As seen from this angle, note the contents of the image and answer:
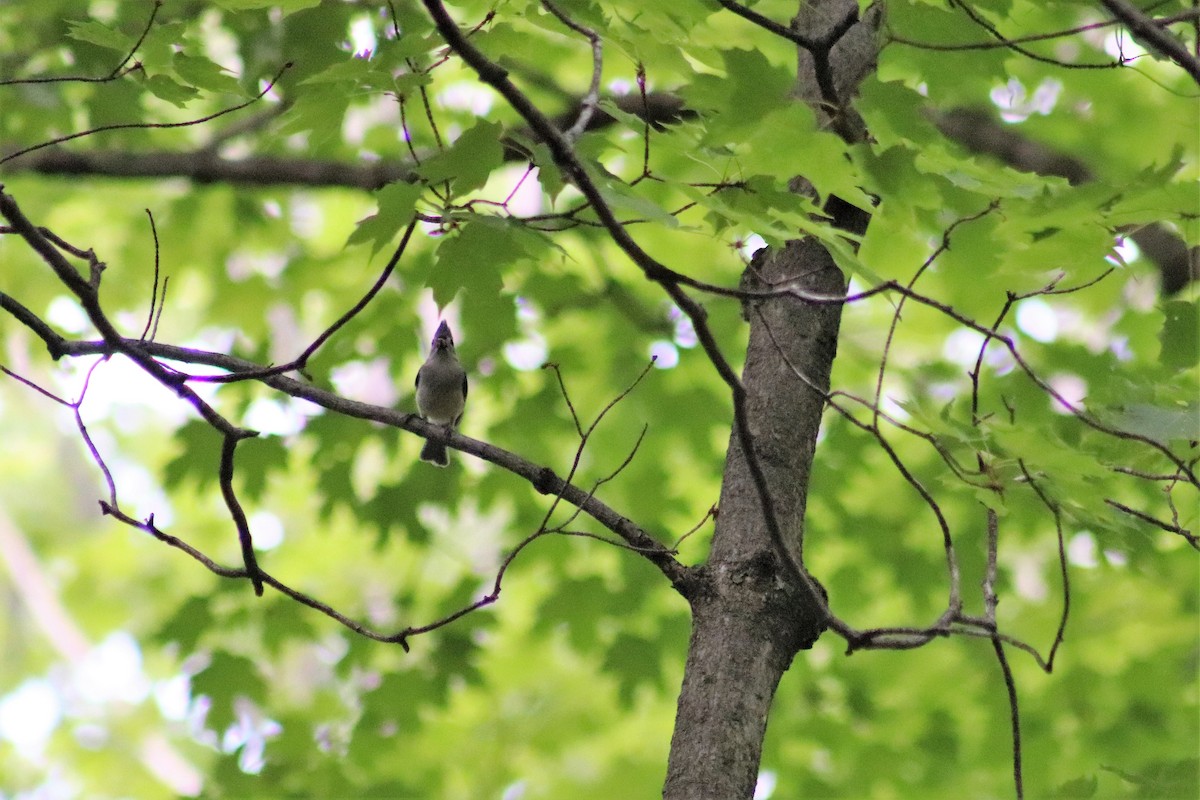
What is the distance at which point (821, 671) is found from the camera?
5.91 metres

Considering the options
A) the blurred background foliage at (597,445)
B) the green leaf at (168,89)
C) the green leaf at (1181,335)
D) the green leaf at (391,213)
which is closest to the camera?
the green leaf at (391,213)

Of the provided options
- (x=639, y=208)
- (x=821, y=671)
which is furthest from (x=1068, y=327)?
(x=639, y=208)

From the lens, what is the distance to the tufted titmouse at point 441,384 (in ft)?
16.5

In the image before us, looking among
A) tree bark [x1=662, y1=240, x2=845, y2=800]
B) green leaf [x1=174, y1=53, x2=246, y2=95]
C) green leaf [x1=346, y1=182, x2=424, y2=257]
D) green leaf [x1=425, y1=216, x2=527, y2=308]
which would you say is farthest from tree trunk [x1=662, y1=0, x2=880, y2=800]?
green leaf [x1=174, y1=53, x2=246, y2=95]

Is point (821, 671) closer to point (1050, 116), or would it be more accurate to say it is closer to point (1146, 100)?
point (1050, 116)

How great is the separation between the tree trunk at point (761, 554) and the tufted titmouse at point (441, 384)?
2.51 m

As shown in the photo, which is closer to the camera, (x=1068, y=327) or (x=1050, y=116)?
(x=1050, y=116)

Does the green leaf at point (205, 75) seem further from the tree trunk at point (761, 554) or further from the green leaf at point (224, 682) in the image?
the green leaf at point (224, 682)

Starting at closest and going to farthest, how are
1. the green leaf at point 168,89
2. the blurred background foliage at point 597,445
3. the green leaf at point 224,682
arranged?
1. the green leaf at point 168,89
2. the blurred background foliage at point 597,445
3. the green leaf at point 224,682

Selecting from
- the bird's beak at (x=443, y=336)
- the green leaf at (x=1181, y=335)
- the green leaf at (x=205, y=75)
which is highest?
the bird's beak at (x=443, y=336)

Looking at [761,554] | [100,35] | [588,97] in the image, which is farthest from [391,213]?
[761,554]

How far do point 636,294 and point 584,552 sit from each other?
1.54 meters

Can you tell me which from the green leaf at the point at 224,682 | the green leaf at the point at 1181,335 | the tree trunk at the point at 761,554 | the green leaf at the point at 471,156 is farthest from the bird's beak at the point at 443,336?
the green leaf at the point at 1181,335

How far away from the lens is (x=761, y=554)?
2.27m
